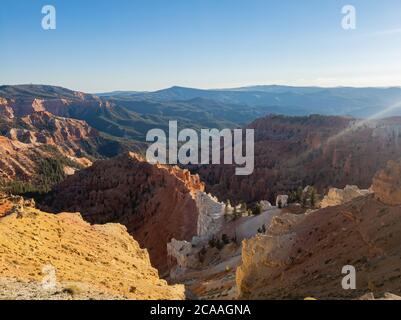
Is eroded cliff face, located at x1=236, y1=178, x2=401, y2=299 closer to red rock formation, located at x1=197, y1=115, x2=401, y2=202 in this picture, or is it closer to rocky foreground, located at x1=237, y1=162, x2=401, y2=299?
rocky foreground, located at x1=237, y1=162, x2=401, y2=299

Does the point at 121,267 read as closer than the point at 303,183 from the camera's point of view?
Yes

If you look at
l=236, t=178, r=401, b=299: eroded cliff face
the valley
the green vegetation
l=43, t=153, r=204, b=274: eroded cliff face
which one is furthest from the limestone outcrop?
the green vegetation

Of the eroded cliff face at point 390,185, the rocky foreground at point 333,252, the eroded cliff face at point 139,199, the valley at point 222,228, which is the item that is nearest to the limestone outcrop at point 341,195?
the valley at point 222,228

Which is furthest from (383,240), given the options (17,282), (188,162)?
(188,162)

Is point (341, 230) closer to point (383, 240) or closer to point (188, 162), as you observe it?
point (383, 240)

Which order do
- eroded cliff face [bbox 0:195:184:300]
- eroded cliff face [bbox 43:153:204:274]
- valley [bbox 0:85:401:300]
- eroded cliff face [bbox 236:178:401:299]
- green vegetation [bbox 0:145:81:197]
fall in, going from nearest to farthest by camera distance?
1. eroded cliff face [bbox 0:195:184:300]
2. eroded cliff face [bbox 236:178:401:299]
3. valley [bbox 0:85:401:300]
4. eroded cliff face [bbox 43:153:204:274]
5. green vegetation [bbox 0:145:81:197]

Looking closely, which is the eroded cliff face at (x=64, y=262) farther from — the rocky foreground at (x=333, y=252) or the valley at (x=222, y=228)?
the rocky foreground at (x=333, y=252)

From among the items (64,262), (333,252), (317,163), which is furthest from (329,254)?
(317,163)
